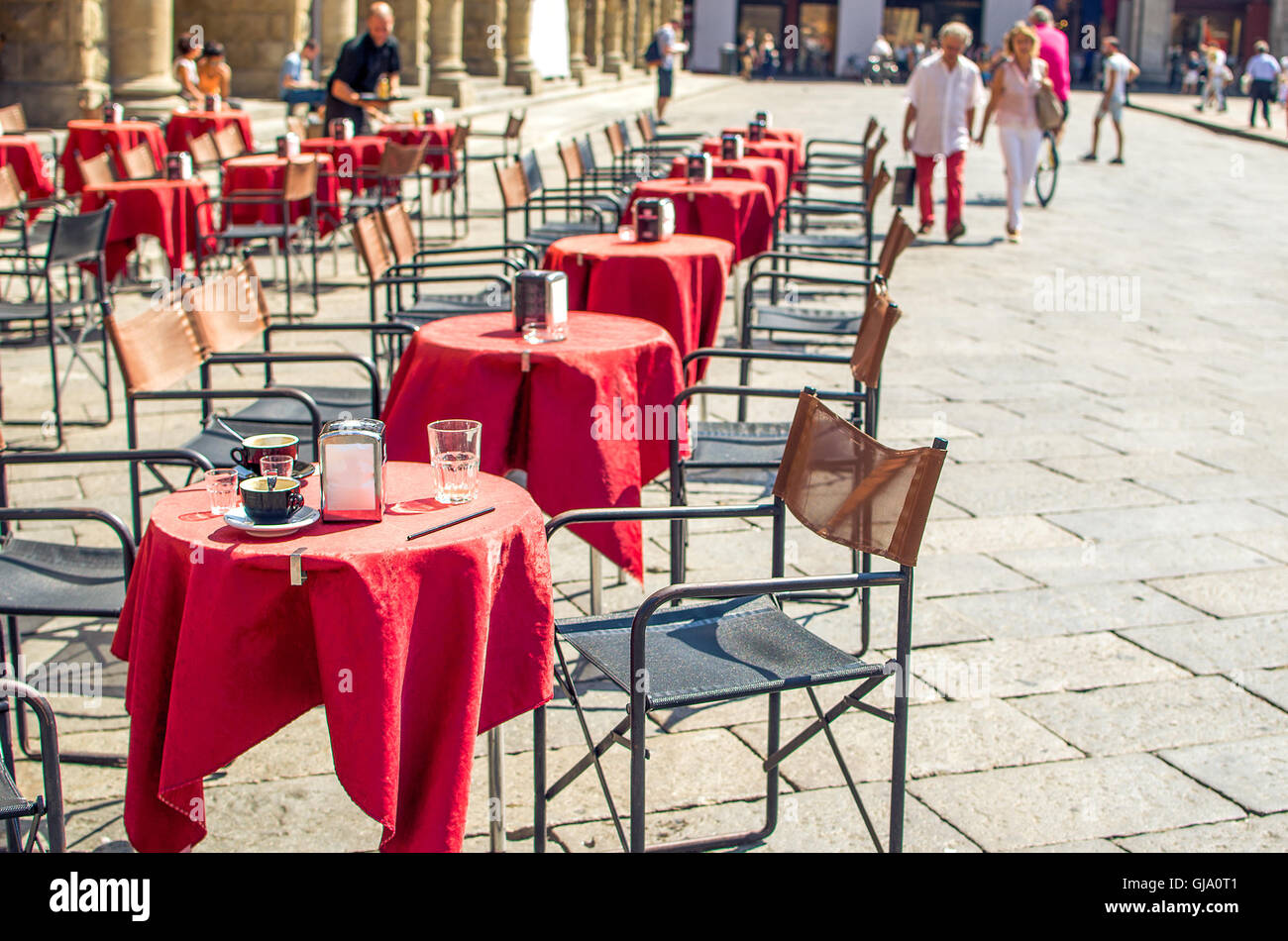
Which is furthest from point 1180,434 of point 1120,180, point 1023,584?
point 1120,180

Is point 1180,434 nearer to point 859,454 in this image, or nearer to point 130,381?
point 859,454

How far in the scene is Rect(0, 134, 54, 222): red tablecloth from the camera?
8.69 metres

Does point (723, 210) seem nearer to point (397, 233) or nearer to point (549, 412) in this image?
point (397, 233)

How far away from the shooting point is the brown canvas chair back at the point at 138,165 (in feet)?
25.4

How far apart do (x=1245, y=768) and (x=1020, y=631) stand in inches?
32.1

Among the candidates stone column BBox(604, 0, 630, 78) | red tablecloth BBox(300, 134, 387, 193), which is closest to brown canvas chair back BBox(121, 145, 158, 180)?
red tablecloth BBox(300, 134, 387, 193)

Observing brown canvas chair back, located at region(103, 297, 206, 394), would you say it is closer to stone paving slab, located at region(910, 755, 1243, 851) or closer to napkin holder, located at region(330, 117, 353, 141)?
stone paving slab, located at region(910, 755, 1243, 851)

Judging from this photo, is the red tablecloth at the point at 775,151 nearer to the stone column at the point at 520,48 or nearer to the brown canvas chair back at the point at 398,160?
the brown canvas chair back at the point at 398,160

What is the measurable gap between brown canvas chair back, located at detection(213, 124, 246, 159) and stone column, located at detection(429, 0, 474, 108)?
33.0 ft

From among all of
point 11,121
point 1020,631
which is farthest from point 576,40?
point 1020,631

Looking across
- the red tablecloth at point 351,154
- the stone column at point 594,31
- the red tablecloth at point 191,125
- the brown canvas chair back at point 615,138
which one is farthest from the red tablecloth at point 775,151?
the stone column at point 594,31

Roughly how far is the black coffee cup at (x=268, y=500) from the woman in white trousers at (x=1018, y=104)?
8.75 meters

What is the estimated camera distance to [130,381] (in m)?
3.58

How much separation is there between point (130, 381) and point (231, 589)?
5.23ft
